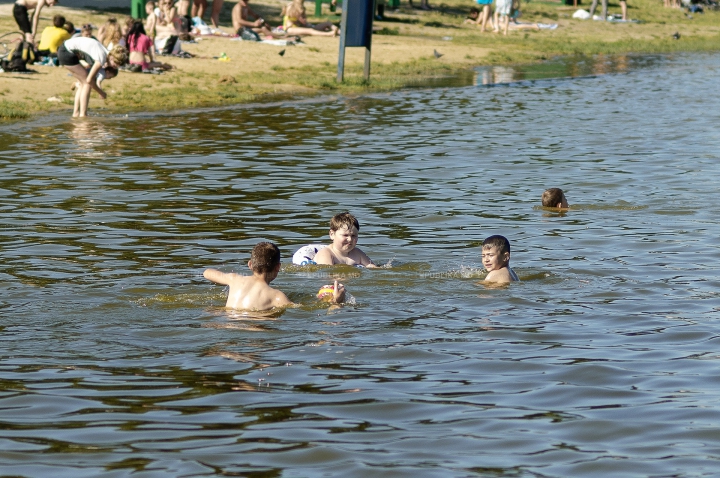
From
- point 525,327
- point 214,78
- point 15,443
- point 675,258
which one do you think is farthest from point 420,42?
point 15,443

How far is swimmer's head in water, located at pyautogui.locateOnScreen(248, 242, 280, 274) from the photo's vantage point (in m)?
10.1

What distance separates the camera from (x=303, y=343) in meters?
9.20

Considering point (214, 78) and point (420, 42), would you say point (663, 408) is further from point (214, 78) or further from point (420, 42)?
point (420, 42)

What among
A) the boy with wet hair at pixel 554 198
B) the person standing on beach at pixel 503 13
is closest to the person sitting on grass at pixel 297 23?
the person standing on beach at pixel 503 13

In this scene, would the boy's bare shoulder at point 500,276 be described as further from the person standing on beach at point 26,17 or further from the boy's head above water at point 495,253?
the person standing on beach at point 26,17

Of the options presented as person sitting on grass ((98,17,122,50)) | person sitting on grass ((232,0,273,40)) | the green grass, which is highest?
person sitting on grass ((232,0,273,40))

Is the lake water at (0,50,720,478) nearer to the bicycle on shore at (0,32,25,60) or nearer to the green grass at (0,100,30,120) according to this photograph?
the green grass at (0,100,30,120)

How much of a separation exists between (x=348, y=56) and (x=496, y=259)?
22.9 m

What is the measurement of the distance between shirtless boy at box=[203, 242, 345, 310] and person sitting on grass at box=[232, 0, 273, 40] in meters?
22.5

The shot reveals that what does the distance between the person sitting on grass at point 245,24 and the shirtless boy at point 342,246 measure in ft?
68.5

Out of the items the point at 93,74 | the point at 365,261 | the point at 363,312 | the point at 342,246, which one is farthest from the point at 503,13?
the point at 363,312

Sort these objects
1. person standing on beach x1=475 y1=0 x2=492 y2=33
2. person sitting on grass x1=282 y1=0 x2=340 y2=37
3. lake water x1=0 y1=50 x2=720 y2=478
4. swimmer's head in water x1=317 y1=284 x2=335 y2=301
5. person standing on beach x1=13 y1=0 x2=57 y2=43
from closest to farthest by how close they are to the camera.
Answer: lake water x1=0 y1=50 x2=720 y2=478, swimmer's head in water x1=317 y1=284 x2=335 y2=301, person standing on beach x1=13 y1=0 x2=57 y2=43, person sitting on grass x1=282 y1=0 x2=340 y2=37, person standing on beach x1=475 y1=0 x2=492 y2=33

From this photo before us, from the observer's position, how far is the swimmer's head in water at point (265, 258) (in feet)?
33.0

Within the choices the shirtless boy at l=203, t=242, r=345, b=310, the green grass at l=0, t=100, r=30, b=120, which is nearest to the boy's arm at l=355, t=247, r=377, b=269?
the shirtless boy at l=203, t=242, r=345, b=310
